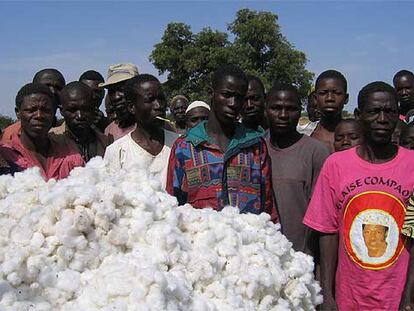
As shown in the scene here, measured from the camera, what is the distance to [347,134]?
390 cm

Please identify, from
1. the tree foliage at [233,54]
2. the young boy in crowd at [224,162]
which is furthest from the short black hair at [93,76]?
the tree foliage at [233,54]

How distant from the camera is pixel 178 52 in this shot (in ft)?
106

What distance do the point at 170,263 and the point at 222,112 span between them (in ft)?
4.51

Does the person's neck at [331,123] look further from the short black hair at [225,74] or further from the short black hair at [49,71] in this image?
the short black hair at [49,71]

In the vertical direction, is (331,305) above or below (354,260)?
below

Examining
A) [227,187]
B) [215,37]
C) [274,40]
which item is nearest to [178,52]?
[215,37]

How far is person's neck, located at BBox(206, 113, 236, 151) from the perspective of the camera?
3242 mm

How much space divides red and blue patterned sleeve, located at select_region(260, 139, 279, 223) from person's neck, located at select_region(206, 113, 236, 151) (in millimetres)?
185

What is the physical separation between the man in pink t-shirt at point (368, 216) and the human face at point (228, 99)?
24.0 inches

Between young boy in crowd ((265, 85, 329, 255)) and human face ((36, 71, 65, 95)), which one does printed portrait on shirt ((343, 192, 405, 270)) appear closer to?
young boy in crowd ((265, 85, 329, 255))

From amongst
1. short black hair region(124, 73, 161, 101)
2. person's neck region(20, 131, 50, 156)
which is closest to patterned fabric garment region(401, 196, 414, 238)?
short black hair region(124, 73, 161, 101)

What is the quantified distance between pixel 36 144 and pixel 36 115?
16 centimetres

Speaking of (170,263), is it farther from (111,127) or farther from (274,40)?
(274,40)

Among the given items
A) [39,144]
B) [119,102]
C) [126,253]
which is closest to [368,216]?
[126,253]
